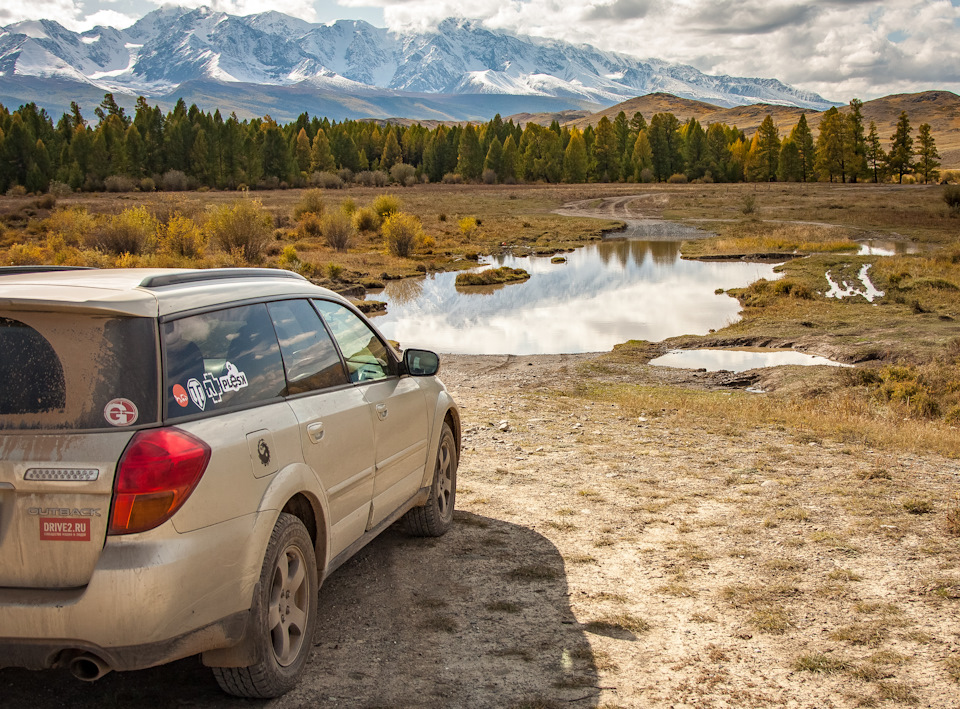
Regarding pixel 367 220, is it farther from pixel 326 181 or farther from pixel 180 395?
pixel 326 181

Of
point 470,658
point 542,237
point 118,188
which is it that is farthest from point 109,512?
point 118,188

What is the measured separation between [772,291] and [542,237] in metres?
26.9

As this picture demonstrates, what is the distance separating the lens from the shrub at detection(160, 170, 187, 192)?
96125 millimetres

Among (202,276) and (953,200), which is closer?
(202,276)

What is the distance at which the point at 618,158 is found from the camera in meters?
119

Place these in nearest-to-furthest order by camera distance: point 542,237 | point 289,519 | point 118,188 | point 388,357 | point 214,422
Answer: point 214,422
point 289,519
point 388,357
point 542,237
point 118,188

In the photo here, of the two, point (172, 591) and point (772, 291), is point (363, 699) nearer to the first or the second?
point (172, 591)

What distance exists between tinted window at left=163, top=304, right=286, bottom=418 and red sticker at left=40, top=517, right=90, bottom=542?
1.54 ft

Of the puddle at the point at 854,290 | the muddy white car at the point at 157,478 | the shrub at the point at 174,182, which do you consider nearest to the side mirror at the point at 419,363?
the muddy white car at the point at 157,478

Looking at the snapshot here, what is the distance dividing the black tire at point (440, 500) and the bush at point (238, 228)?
28.7 meters

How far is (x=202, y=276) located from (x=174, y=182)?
100234 millimetres

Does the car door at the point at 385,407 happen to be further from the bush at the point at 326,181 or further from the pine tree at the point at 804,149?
the pine tree at the point at 804,149

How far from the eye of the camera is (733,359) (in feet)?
58.6

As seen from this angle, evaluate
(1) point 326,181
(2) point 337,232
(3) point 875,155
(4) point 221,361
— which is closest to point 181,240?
(2) point 337,232
